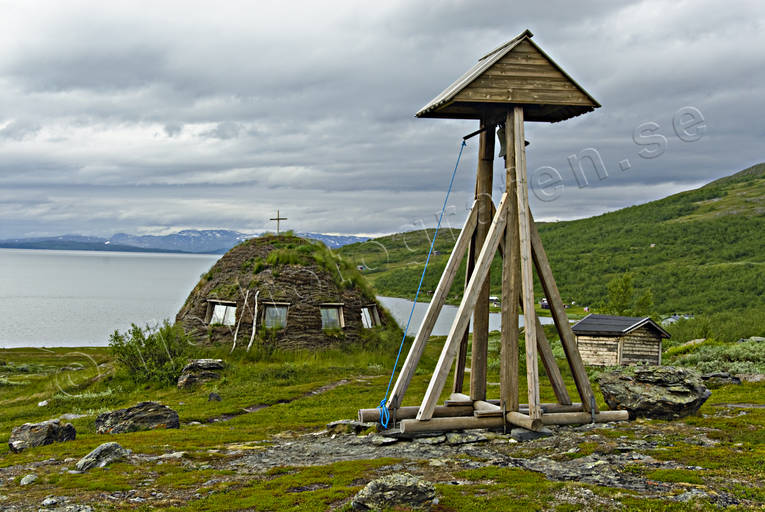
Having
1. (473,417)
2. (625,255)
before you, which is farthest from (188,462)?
(625,255)

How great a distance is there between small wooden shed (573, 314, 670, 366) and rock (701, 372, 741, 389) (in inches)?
489

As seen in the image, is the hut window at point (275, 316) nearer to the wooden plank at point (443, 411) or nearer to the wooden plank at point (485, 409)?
the wooden plank at point (443, 411)

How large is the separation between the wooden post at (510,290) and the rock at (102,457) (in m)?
7.54

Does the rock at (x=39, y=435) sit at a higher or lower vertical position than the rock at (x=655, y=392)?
lower

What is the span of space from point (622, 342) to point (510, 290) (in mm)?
27948

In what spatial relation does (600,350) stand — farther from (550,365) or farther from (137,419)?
(137,419)

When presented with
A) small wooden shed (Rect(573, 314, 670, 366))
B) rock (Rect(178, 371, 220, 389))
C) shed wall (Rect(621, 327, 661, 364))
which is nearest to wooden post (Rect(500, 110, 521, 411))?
rock (Rect(178, 371, 220, 389))

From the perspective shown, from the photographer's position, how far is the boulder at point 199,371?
24750 millimetres

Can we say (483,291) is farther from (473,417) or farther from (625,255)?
(625,255)

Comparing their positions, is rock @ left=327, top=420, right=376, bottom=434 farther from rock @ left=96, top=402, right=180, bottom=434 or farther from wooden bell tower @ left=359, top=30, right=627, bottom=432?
rock @ left=96, top=402, right=180, bottom=434

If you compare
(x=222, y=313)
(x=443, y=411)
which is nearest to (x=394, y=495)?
(x=443, y=411)

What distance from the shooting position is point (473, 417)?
37.8ft

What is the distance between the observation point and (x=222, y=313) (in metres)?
31.6

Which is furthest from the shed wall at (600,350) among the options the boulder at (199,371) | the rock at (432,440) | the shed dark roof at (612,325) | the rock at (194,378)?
the rock at (432,440)
